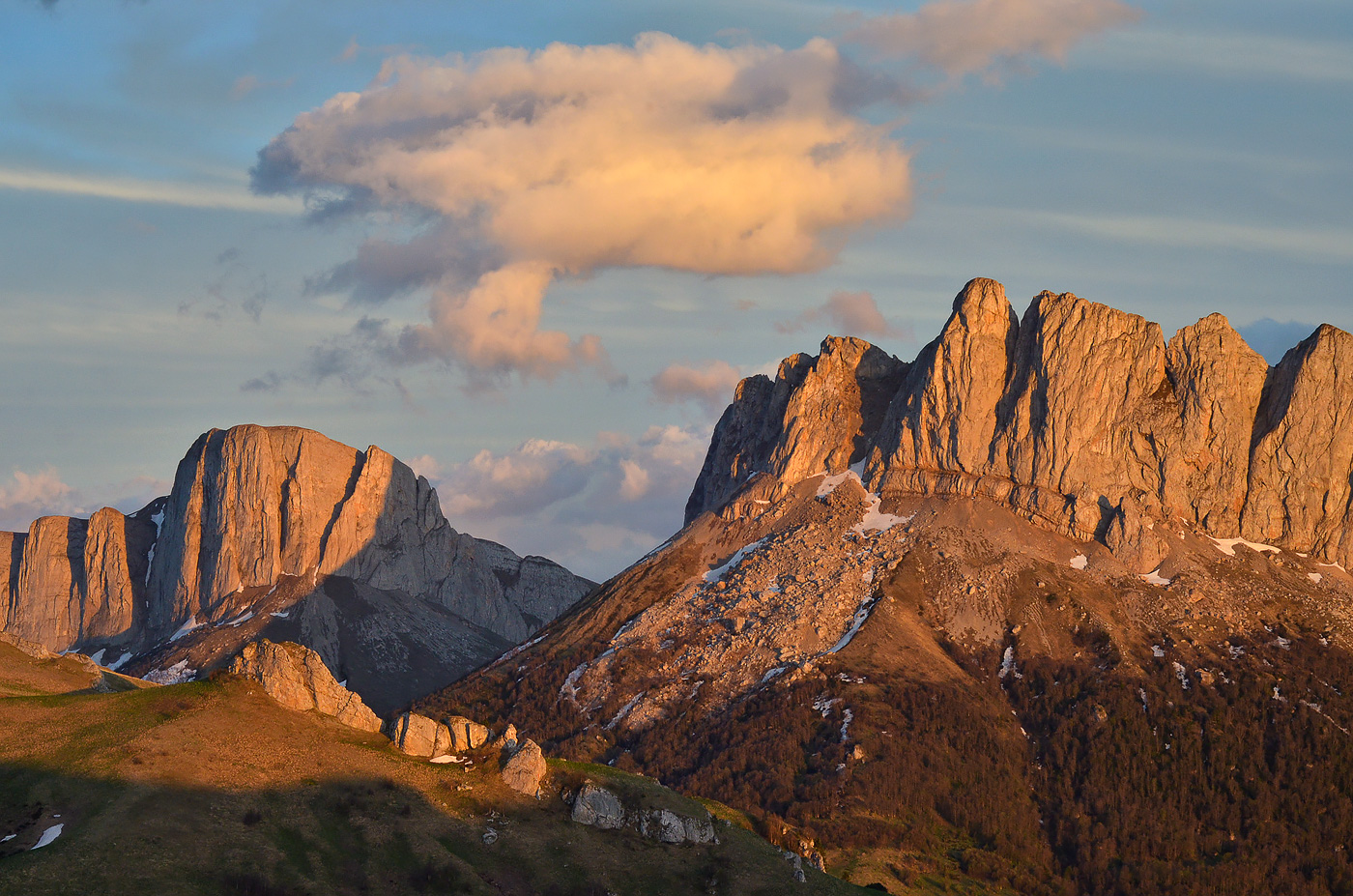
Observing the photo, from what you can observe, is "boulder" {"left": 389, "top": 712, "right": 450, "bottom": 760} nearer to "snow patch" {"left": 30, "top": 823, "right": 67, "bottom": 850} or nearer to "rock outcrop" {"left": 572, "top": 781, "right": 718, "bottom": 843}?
"rock outcrop" {"left": 572, "top": 781, "right": 718, "bottom": 843}

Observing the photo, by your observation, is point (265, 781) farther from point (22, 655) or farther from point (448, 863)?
point (22, 655)

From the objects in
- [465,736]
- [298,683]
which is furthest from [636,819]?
[298,683]

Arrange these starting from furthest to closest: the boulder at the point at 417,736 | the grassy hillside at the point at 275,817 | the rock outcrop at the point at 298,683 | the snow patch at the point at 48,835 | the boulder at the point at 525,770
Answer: the rock outcrop at the point at 298,683, the boulder at the point at 417,736, the boulder at the point at 525,770, the grassy hillside at the point at 275,817, the snow patch at the point at 48,835

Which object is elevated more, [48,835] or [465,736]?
[465,736]

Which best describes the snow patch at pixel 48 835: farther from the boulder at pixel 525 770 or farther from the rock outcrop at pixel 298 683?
the boulder at pixel 525 770

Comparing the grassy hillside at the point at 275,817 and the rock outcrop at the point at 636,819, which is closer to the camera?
the grassy hillside at the point at 275,817

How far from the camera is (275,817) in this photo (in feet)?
354

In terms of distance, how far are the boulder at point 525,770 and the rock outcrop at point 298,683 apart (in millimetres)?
14641

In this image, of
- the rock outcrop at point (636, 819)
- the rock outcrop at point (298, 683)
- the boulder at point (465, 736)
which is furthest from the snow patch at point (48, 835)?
the rock outcrop at point (636, 819)

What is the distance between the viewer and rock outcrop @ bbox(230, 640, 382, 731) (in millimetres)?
126625

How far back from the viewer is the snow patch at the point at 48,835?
96938mm

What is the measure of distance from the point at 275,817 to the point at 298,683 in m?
21.6

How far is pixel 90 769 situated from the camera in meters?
106

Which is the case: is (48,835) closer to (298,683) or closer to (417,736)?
(298,683)
